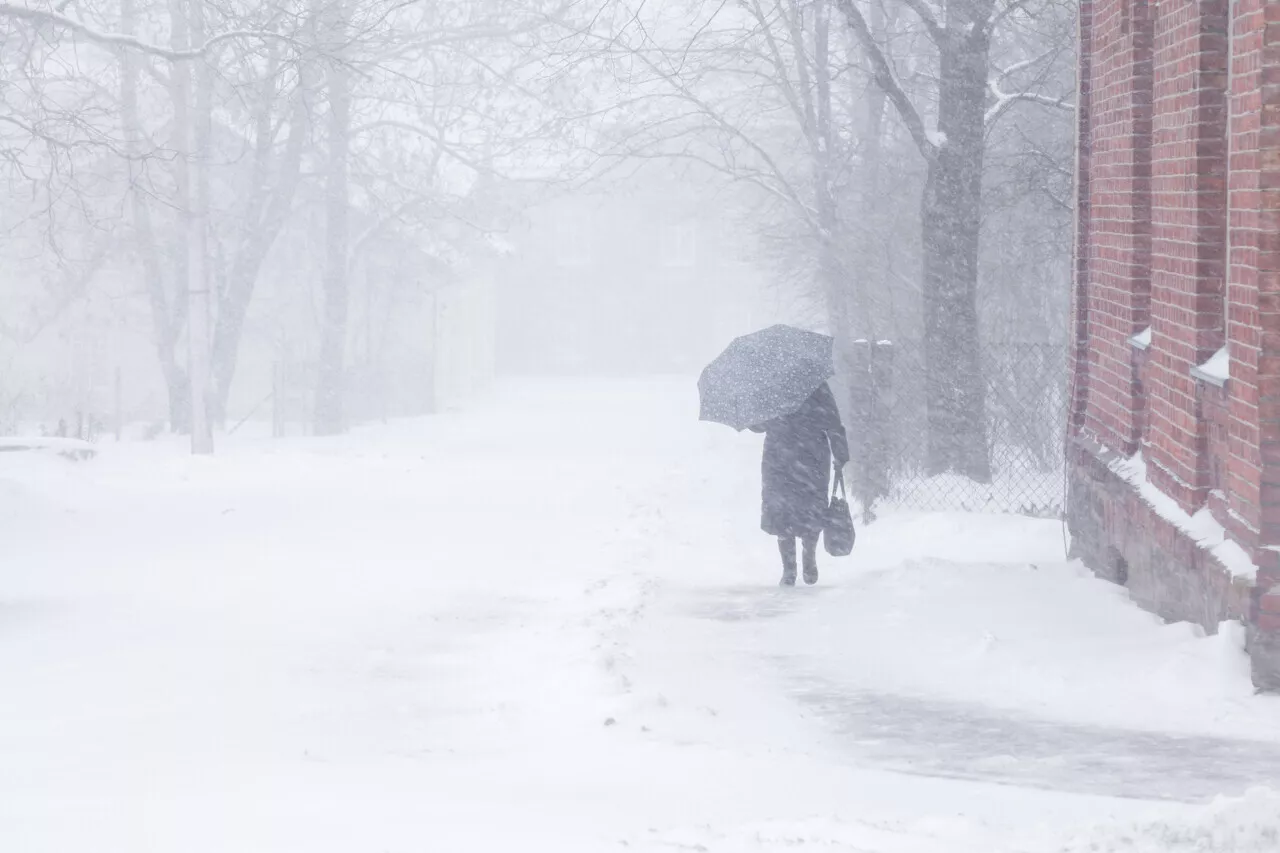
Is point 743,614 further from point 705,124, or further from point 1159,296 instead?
point 705,124

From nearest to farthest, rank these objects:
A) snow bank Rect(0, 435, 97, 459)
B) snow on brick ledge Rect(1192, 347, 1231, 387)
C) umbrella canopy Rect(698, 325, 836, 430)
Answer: snow on brick ledge Rect(1192, 347, 1231, 387), umbrella canopy Rect(698, 325, 836, 430), snow bank Rect(0, 435, 97, 459)

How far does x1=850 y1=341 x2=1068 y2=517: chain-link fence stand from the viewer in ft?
41.3

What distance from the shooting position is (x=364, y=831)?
4.68 metres

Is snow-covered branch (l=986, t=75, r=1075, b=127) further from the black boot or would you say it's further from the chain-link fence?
the black boot

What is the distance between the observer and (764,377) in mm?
9695

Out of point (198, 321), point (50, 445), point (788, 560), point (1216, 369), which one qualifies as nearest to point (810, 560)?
point (788, 560)

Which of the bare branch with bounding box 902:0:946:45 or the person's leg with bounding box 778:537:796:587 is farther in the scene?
the bare branch with bounding box 902:0:946:45

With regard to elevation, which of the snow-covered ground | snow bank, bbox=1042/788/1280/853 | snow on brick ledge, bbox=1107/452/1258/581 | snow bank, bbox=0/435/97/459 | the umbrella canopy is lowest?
the snow-covered ground

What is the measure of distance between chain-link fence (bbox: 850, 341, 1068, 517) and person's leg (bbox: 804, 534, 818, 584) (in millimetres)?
2663

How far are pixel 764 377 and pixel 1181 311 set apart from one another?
9.12 feet

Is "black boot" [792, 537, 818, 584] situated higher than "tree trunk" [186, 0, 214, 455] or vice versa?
"tree trunk" [186, 0, 214, 455]

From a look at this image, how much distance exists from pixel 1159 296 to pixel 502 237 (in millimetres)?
47847

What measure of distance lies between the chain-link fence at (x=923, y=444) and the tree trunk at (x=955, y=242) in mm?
237

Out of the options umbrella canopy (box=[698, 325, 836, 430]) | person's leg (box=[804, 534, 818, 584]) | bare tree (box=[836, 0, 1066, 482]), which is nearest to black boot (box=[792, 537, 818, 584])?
person's leg (box=[804, 534, 818, 584])
